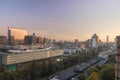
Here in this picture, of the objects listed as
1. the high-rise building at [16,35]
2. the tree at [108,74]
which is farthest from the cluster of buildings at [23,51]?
the tree at [108,74]

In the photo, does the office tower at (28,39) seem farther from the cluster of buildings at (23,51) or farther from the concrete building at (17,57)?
the concrete building at (17,57)

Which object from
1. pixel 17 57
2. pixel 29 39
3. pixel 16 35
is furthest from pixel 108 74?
pixel 29 39

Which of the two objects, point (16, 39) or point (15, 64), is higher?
point (16, 39)

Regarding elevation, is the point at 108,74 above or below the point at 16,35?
below

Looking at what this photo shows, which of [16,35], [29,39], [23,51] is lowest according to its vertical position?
[23,51]

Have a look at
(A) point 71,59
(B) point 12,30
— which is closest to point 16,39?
(B) point 12,30

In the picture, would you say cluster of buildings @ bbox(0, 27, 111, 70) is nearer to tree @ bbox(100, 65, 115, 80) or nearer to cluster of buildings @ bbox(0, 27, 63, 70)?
cluster of buildings @ bbox(0, 27, 63, 70)

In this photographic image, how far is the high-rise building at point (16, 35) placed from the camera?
3564 cm

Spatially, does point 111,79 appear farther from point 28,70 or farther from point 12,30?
point 12,30

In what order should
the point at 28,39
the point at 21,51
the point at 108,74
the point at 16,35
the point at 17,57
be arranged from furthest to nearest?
the point at 28,39
the point at 16,35
the point at 21,51
the point at 17,57
the point at 108,74

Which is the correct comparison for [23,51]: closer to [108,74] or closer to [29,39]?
[108,74]

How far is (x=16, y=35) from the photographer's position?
37906 mm

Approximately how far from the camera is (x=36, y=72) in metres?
12.8

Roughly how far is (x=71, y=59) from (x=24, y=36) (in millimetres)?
24045
